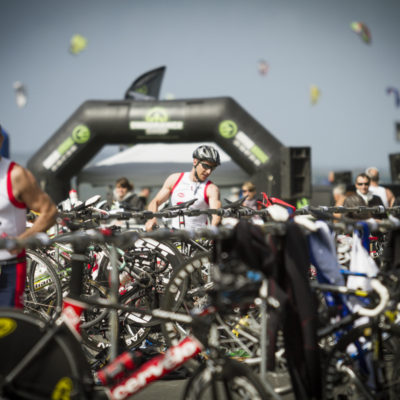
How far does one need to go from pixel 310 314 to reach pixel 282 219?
0.49 metres

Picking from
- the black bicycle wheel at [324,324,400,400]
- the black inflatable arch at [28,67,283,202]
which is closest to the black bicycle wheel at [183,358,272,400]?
the black bicycle wheel at [324,324,400,400]

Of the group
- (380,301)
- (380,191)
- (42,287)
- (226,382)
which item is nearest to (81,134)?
(380,191)

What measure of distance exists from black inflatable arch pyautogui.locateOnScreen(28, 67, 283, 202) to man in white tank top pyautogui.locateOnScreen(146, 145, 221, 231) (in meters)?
10.3

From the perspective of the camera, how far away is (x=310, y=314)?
2.60 metres

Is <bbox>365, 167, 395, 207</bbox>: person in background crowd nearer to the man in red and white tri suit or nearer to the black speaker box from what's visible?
the black speaker box

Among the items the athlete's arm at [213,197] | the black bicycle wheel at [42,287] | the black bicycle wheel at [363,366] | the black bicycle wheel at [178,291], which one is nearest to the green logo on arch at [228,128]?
the athlete's arm at [213,197]

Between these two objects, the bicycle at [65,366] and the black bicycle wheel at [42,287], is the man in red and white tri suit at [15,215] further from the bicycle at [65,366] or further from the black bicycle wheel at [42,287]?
the black bicycle wheel at [42,287]

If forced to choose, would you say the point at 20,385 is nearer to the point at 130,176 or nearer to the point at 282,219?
the point at 282,219

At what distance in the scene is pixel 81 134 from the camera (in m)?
16.6

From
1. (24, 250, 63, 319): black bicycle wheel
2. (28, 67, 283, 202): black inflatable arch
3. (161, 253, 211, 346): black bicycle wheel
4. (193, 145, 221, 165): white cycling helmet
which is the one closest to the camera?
(161, 253, 211, 346): black bicycle wheel

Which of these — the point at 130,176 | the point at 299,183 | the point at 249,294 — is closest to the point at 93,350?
the point at 249,294

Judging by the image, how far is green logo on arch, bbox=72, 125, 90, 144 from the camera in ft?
54.3

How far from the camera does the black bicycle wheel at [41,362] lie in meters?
2.50

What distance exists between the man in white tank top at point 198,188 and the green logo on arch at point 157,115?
36.3 feet
